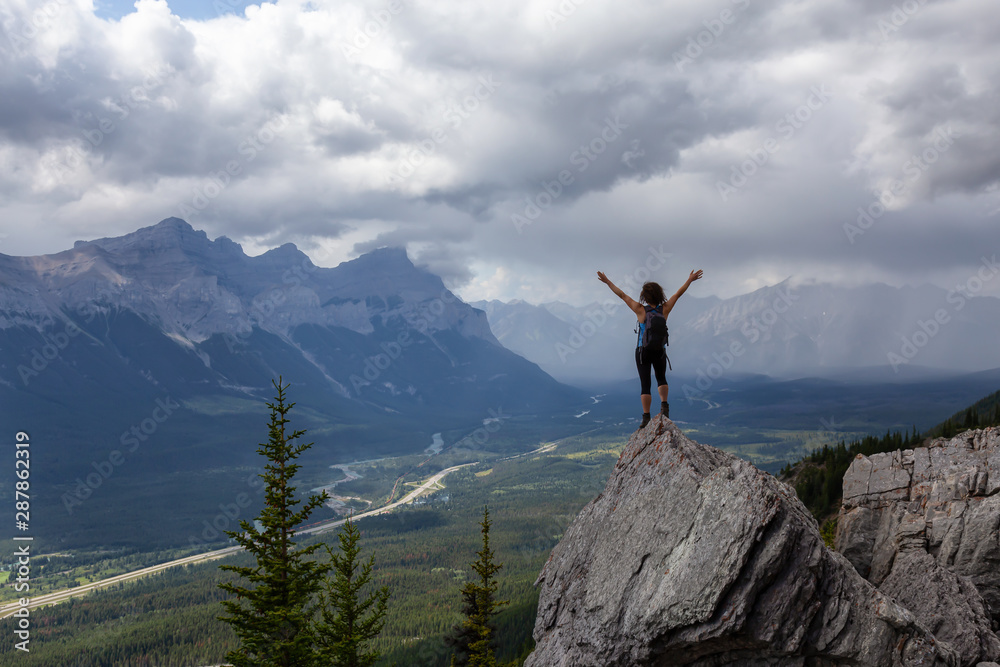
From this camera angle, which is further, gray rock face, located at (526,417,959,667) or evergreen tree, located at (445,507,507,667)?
evergreen tree, located at (445,507,507,667)

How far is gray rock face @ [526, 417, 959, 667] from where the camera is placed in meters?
11.6

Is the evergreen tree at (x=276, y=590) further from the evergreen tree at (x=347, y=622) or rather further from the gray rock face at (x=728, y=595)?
the gray rock face at (x=728, y=595)

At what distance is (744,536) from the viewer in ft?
39.5

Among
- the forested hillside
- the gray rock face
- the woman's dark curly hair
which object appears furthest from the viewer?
the forested hillside

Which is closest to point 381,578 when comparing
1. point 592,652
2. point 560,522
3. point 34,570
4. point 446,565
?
point 446,565

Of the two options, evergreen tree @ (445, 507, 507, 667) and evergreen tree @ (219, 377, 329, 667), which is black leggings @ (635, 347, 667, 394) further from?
evergreen tree @ (445, 507, 507, 667)

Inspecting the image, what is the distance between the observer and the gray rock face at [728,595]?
38.2ft

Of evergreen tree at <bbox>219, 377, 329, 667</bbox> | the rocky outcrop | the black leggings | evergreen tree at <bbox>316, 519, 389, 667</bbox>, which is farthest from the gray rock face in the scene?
evergreen tree at <bbox>316, 519, 389, 667</bbox>

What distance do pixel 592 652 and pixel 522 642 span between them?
78.4 meters

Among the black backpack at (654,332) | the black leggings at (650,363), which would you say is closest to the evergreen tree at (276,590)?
the black leggings at (650,363)

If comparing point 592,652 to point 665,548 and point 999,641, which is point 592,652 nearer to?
point 665,548

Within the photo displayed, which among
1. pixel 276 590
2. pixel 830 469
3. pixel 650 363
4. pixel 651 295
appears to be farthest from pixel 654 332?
pixel 830 469

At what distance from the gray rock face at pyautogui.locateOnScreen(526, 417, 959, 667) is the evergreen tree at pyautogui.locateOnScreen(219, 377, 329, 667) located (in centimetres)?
1105

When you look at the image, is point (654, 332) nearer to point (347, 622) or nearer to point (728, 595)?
point (728, 595)
